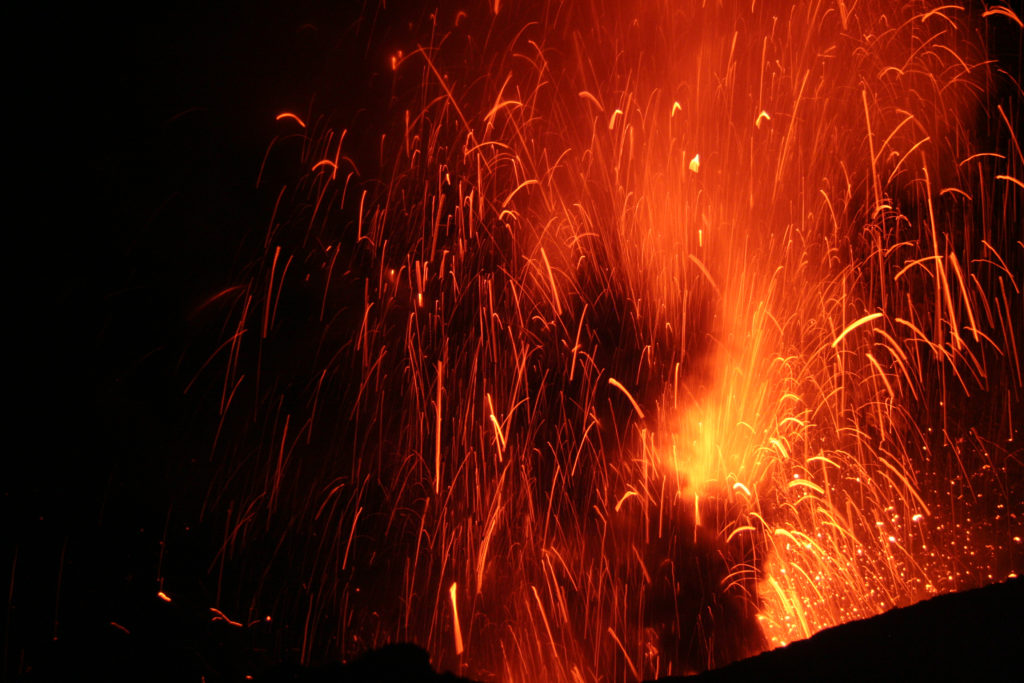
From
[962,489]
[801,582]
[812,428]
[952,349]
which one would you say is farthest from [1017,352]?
[801,582]

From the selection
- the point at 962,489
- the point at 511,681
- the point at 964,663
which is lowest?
the point at 964,663

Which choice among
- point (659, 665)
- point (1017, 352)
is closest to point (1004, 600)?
point (1017, 352)

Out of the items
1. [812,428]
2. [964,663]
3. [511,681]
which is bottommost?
[964,663]

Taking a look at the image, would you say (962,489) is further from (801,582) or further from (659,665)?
(659,665)

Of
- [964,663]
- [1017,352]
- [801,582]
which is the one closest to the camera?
[964,663]

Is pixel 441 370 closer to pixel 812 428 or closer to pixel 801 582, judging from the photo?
pixel 812 428

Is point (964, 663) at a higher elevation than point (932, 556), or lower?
lower

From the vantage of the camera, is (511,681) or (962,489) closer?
(962,489)

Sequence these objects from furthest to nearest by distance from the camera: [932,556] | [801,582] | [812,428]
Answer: [801,582]
[812,428]
[932,556]

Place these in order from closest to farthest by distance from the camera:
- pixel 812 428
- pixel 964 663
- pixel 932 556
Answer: pixel 964 663
pixel 932 556
pixel 812 428
